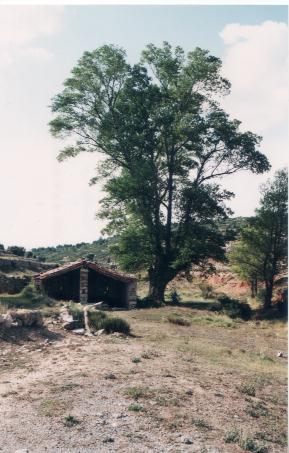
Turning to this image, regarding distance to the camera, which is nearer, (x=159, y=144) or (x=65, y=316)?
(x=65, y=316)

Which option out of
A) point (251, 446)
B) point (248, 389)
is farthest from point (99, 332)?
point (251, 446)

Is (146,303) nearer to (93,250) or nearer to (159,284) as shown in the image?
(159,284)

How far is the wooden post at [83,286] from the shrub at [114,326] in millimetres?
12800

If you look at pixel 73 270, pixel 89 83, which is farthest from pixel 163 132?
pixel 73 270

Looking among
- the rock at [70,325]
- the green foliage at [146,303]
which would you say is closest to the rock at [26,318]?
the rock at [70,325]

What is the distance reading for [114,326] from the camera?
1992cm

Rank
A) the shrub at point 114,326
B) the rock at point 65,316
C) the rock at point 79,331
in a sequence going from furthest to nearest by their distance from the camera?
1. the rock at point 65,316
2. the shrub at point 114,326
3. the rock at point 79,331

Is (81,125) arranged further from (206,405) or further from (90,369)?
(206,405)

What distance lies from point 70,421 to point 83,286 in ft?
78.4

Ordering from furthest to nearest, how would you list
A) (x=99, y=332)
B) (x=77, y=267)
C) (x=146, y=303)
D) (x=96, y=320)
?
(x=146, y=303)
(x=77, y=267)
(x=96, y=320)
(x=99, y=332)

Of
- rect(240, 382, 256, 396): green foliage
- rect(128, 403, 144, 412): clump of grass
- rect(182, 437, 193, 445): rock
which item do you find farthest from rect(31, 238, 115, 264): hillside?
rect(182, 437, 193, 445): rock

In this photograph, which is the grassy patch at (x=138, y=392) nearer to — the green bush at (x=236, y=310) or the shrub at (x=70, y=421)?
the shrub at (x=70, y=421)

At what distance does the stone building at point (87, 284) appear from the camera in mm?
32719

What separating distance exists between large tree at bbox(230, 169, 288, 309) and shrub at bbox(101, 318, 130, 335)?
19.1 meters
